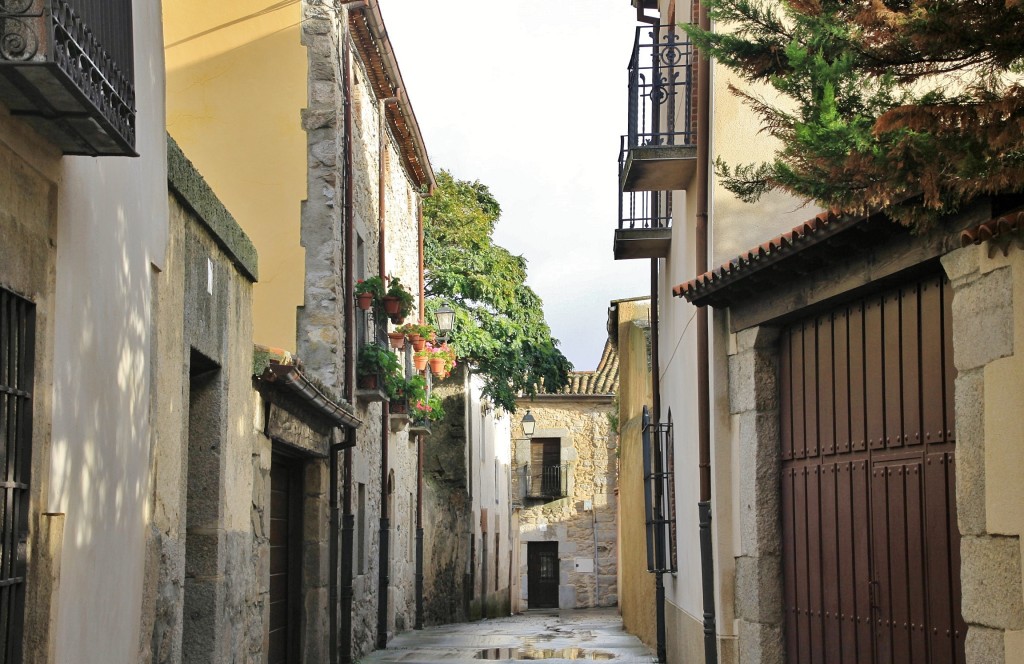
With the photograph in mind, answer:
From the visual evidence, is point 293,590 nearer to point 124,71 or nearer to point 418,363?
point 418,363

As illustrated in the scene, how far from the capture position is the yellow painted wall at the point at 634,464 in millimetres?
16062

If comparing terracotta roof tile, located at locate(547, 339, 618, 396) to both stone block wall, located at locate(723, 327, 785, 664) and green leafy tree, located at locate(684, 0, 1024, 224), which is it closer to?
stone block wall, located at locate(723, 327, 785, 664)

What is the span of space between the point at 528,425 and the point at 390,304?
69.9 feet

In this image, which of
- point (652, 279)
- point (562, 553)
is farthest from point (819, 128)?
point (562, 553)

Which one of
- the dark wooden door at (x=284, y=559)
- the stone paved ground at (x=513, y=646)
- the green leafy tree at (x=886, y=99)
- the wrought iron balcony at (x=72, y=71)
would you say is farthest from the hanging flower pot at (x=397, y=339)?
the green leafy tree at (x=886, y=99)

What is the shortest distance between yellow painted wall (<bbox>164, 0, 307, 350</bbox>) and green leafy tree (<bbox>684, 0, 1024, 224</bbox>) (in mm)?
9166

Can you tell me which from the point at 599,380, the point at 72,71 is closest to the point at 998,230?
the point at 72,71

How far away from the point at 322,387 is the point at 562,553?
81.5 feet

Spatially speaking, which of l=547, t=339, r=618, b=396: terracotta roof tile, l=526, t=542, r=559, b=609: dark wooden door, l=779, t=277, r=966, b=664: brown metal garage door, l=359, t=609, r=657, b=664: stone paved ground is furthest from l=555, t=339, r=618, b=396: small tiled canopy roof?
l=779, t=277, r=966, b=664: brown metal garage door

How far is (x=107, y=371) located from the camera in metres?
5.20

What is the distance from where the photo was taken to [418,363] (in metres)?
16.9

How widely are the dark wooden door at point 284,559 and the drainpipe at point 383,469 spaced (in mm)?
3964

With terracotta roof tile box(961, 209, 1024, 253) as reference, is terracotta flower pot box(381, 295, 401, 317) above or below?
above

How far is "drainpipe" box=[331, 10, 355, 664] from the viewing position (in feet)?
41.7
